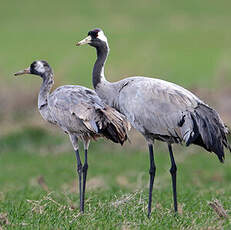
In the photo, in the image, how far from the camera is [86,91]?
8828 millimetres

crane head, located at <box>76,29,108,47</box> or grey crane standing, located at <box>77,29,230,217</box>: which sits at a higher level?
crane head, located at <box>76,29,108,47</box>

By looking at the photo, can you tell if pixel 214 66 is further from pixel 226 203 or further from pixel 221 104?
pixel 226 203

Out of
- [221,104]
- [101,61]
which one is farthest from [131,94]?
[221,104]

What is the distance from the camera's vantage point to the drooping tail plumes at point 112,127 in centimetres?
820

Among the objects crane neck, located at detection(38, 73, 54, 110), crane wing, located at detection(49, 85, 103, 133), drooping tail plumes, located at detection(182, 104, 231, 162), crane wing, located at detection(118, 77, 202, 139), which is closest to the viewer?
drooping tail plumes, located at detection(182, 104, 231, 162)

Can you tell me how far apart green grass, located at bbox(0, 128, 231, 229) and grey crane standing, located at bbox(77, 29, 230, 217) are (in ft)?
1.77

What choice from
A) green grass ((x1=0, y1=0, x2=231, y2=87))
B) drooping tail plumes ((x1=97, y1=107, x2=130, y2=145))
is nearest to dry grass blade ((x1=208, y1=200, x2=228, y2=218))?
drooping tail plumes ((x1=97, y1=107, x2=130, y2=145))

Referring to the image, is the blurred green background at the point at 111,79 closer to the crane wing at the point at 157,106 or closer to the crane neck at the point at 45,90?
the crane wing at the point at 157,106

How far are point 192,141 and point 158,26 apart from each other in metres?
34.6

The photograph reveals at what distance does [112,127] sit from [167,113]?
0.79m

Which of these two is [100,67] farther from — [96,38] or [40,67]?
[40,67]

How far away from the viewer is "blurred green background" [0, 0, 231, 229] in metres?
7.95

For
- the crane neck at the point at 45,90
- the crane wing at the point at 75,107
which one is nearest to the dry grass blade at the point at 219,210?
the crane wing at the point at 75,107

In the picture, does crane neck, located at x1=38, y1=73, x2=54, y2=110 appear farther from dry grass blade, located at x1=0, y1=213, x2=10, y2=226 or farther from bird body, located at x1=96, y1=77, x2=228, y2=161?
dry grass blade, located at x1=0, y1=213, x2=10, y2=226
